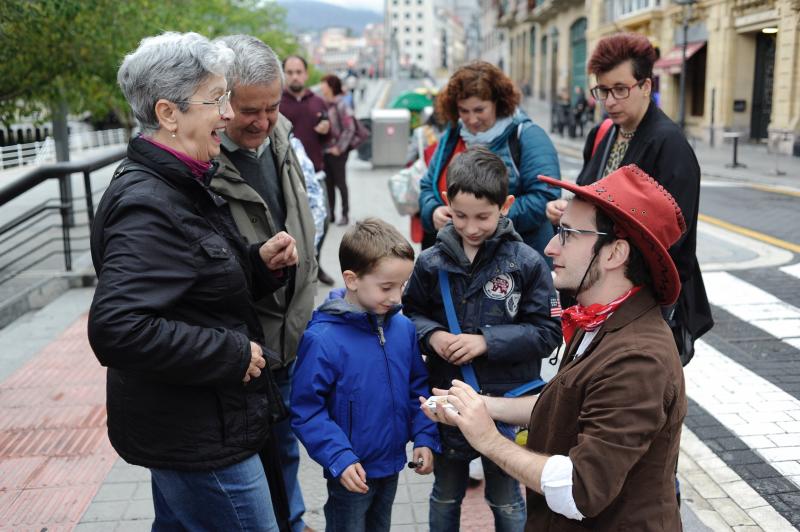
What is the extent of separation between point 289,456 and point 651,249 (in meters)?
1.99

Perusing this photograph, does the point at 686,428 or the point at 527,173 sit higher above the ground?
the point at 527,173

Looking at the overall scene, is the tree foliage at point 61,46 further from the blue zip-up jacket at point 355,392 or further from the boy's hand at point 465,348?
the boy's hand at point 465,348

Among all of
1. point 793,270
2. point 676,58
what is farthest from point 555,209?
point 676,58

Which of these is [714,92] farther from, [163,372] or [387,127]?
[163,372]

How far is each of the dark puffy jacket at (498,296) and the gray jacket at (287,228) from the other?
52 centimetres

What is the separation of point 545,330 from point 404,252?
2.08ft

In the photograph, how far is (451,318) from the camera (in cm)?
289

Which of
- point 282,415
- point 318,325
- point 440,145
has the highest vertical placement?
point 440,145

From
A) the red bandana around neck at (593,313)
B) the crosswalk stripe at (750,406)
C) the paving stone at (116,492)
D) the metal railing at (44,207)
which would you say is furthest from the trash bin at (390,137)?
the red bandana around neck at (593,313)

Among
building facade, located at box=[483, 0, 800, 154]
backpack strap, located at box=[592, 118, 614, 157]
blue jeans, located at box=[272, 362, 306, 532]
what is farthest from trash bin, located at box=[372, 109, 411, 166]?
blue jeans, located at box=[272, 362, 306, 532]

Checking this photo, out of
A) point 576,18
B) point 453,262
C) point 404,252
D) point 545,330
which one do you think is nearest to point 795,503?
point 545,330

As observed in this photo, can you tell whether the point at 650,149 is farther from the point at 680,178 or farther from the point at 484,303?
the point at 484,303

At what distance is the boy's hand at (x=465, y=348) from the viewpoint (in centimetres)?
277

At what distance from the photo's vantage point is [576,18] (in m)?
43.4
